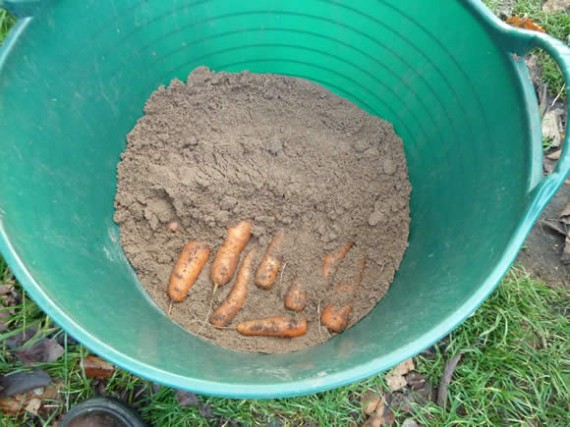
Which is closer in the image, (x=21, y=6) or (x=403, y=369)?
(x=21, y=6)

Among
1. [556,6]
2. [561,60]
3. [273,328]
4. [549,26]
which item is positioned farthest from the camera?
[556,6]

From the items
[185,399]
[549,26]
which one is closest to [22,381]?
[185,399]

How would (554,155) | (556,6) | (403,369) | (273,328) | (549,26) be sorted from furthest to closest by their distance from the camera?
(556,6) → (549,26) → (554,155) → (403,369) → (273,328)

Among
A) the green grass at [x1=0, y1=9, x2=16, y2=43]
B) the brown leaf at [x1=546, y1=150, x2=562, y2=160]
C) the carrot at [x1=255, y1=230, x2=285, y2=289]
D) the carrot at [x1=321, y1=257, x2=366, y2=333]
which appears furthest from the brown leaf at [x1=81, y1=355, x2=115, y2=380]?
the brown leaf at [x1=546, y1=150, x2=562, y2=160]

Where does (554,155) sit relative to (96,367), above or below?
above

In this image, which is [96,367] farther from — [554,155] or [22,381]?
[554,155]

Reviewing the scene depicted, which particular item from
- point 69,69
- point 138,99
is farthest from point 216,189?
point 69,69

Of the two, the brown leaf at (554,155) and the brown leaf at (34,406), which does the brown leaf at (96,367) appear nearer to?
the brown leaf at (34,406)
